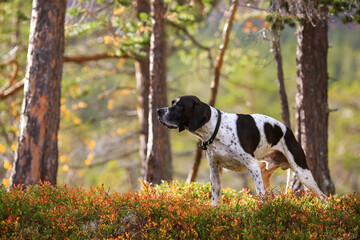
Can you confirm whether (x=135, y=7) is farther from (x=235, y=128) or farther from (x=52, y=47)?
(x=235, y=128)

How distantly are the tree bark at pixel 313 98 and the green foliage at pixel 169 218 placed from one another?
9.17 ft

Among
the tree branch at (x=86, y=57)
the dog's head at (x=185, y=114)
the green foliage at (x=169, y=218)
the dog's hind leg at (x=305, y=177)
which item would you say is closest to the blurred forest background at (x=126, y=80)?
the tree branch at (x=86, y=57)

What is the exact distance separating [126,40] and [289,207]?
25.3 ft

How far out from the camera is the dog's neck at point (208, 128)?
23.2 ft

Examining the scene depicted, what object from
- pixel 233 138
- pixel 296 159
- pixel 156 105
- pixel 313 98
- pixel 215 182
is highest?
pixel 313 98

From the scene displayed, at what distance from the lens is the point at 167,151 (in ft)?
49.5

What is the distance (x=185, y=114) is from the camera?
22.8ft

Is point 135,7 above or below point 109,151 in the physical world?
above

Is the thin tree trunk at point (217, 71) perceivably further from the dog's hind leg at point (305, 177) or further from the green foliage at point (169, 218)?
the green foliage at point (169, 218)

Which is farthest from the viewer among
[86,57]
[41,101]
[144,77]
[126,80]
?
[126,80]

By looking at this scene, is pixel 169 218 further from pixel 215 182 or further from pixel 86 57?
pixel 86 57

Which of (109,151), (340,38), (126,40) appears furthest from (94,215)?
(340,38)

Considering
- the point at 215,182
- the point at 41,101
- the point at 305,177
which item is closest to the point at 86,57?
the point at 41,101

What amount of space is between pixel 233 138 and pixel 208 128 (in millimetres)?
445
